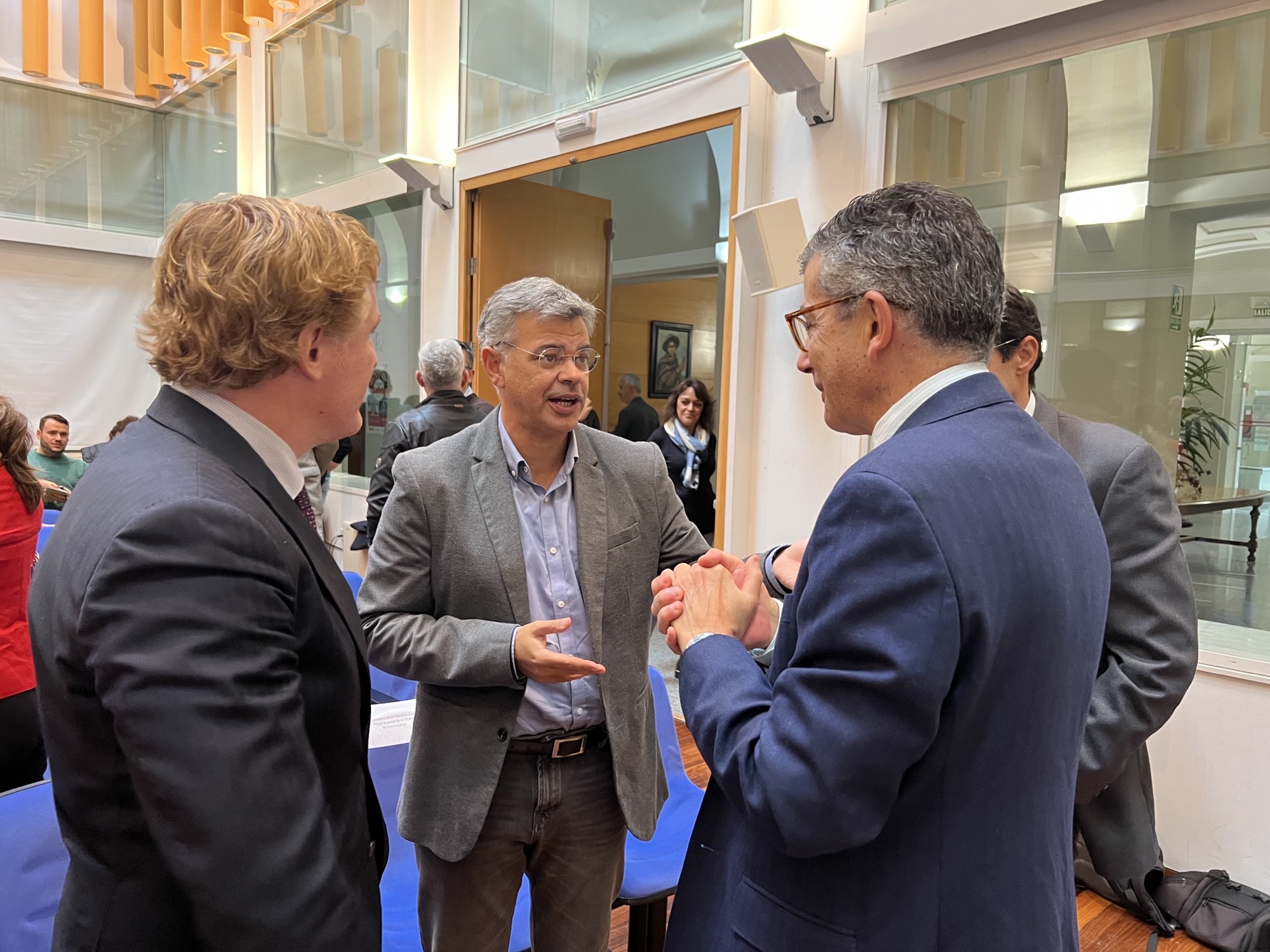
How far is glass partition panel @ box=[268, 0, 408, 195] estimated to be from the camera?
248 inches

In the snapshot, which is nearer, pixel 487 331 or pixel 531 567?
pixel 531 567

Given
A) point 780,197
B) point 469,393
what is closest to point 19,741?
point 469,393

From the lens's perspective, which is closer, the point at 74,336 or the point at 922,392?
the point at 922,392

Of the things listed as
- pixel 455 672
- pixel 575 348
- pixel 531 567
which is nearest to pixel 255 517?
pixel 455 672

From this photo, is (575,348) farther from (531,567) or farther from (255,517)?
(255,517)

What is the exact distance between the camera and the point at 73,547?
0.82 metres

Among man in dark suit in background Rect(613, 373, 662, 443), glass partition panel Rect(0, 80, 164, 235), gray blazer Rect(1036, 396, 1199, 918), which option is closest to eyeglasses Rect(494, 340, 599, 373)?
gray blazer Rect(1036, 396, 1199, 918)

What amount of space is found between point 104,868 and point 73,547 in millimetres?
332

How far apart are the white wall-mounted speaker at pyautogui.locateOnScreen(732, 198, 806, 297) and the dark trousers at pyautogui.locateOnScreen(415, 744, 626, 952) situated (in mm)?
2487

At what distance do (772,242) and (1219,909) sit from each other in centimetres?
279

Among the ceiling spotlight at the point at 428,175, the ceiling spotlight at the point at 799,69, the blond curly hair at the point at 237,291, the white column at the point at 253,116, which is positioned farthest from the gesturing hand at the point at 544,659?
the white column at the point at 253,116

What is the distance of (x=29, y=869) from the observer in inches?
60.8

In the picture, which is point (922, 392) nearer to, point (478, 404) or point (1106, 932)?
point (1106, 932)

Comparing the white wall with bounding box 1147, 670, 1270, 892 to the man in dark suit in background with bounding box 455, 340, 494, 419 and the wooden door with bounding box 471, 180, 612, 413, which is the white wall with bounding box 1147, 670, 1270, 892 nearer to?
the man in dark suit in background with bounding box 455, 340, 494, 419
